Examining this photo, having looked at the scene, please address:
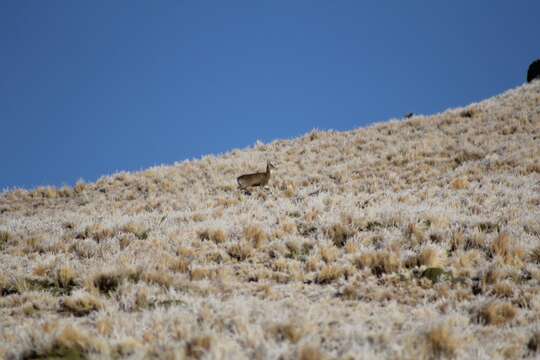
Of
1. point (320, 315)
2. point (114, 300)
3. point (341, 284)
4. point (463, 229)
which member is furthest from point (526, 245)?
point (114, 300)

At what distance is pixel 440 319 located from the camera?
5.03 m

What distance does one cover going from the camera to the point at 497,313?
5488mm

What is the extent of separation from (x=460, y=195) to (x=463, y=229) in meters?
4.16

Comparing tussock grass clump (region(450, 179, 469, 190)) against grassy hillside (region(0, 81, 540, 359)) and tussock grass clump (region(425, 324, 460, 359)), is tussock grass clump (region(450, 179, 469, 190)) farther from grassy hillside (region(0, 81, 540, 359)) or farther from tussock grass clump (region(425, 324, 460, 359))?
tussock grass clump (region(425, 324, 460, 359))

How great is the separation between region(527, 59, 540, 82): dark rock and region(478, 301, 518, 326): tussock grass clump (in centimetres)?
4267

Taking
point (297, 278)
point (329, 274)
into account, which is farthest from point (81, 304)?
point (329, 274)

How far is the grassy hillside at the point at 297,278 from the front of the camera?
4531mm

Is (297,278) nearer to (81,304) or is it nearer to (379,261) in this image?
(379,261)

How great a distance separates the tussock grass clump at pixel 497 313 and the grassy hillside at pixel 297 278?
0.02 metres

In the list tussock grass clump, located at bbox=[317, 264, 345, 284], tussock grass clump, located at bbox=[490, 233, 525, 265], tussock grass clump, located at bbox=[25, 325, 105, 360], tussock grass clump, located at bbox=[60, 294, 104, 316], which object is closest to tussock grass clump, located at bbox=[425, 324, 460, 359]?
tussock grass clump, located at bbox=[317, 264, 345, 284]

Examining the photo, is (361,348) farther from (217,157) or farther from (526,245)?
(217,157)

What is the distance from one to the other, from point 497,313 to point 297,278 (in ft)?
9.29

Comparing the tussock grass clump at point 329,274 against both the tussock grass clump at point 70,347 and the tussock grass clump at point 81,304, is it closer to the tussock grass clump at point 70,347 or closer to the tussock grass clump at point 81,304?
the tussock grass clump at point 81,304

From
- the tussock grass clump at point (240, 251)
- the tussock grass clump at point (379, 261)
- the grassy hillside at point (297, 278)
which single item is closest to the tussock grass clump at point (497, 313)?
the grassy hillside at point (297, 278)
